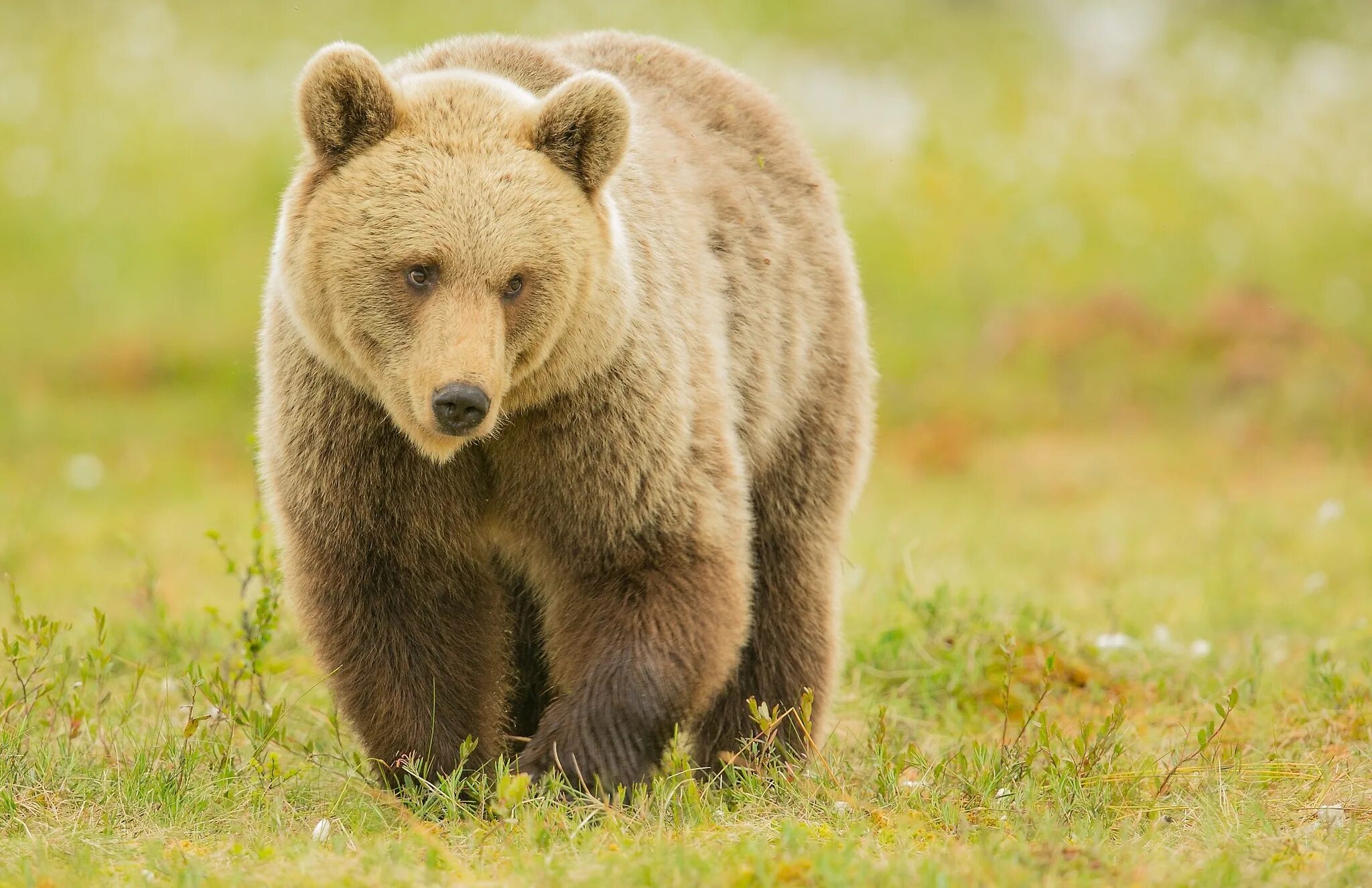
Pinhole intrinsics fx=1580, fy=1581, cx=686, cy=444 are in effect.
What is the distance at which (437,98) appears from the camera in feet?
14.4

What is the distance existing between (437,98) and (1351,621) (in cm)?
506

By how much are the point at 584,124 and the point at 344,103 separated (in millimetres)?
645

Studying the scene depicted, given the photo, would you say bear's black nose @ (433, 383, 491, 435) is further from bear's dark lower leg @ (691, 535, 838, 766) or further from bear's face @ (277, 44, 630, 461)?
bear's dark lower leg @ (691, 535, 838, 766)

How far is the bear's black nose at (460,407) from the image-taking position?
390 cm

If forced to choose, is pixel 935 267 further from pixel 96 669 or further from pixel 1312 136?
pixel 96 669

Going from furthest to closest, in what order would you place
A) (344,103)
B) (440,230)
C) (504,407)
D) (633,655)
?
(633,655) < (504,407) < (344,103) < (440,230)

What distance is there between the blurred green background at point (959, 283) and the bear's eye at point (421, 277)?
329cm

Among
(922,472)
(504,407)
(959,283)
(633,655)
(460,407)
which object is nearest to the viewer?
(460,407)

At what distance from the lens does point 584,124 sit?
171 inches

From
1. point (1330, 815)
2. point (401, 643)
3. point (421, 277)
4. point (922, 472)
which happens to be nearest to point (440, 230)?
point (421, 277)

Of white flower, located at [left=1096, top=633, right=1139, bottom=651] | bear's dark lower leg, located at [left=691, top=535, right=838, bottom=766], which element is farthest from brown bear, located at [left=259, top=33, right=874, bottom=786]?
white flower, located at [left=1096, top=633, right=1139, bottom=651]

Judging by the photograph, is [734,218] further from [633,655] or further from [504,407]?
[633,655]

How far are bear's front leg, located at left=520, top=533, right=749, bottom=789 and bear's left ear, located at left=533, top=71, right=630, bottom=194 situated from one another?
3.58ft

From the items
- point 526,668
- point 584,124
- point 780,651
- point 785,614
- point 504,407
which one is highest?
point 584,124
